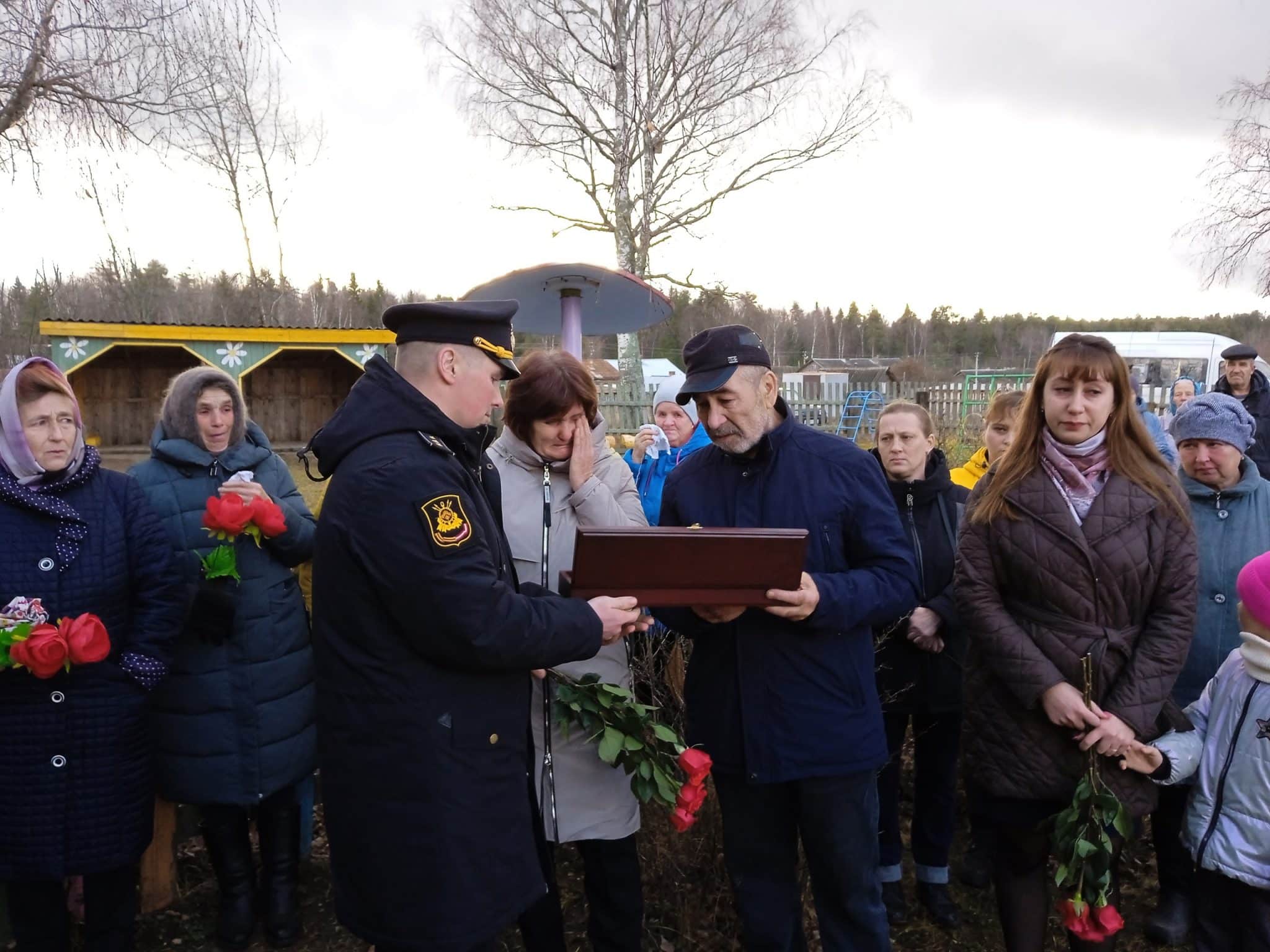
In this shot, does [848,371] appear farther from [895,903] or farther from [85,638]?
[85,638]

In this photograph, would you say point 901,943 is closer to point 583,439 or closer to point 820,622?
point 820,622

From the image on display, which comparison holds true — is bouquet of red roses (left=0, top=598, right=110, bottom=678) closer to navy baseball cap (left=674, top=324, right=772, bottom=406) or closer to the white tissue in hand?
navy baseball cap (left=674, top=324, right=772, bottom=406)

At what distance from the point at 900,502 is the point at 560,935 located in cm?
192

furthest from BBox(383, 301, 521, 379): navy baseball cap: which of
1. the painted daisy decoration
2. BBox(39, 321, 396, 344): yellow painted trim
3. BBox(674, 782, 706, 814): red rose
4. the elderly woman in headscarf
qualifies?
the painted daisy decoration

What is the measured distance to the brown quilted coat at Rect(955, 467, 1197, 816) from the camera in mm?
2268

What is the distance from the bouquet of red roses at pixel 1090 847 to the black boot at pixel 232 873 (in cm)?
273

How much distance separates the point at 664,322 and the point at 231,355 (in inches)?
349

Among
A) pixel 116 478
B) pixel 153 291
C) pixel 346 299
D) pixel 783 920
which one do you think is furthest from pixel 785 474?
pixel 346 299

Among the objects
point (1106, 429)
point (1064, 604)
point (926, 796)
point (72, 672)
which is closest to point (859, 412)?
point (926, 796)

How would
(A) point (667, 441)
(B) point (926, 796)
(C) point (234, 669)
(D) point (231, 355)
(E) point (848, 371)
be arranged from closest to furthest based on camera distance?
1. (C) point (234, 669)
2. (B) point (926, 796)
3. (A) point (667, 441)
4. (D) point (231, 355)
5. (E) point (848, 371)

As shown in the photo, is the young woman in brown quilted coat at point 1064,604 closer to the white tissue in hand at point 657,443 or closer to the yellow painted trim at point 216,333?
the white tissue in hand at point 657,443

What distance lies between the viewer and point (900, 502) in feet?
10.5

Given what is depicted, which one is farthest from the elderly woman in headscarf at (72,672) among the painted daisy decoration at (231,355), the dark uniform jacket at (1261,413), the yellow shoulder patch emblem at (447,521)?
the painted daisy decoration at (231,355)

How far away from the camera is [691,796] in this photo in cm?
231
